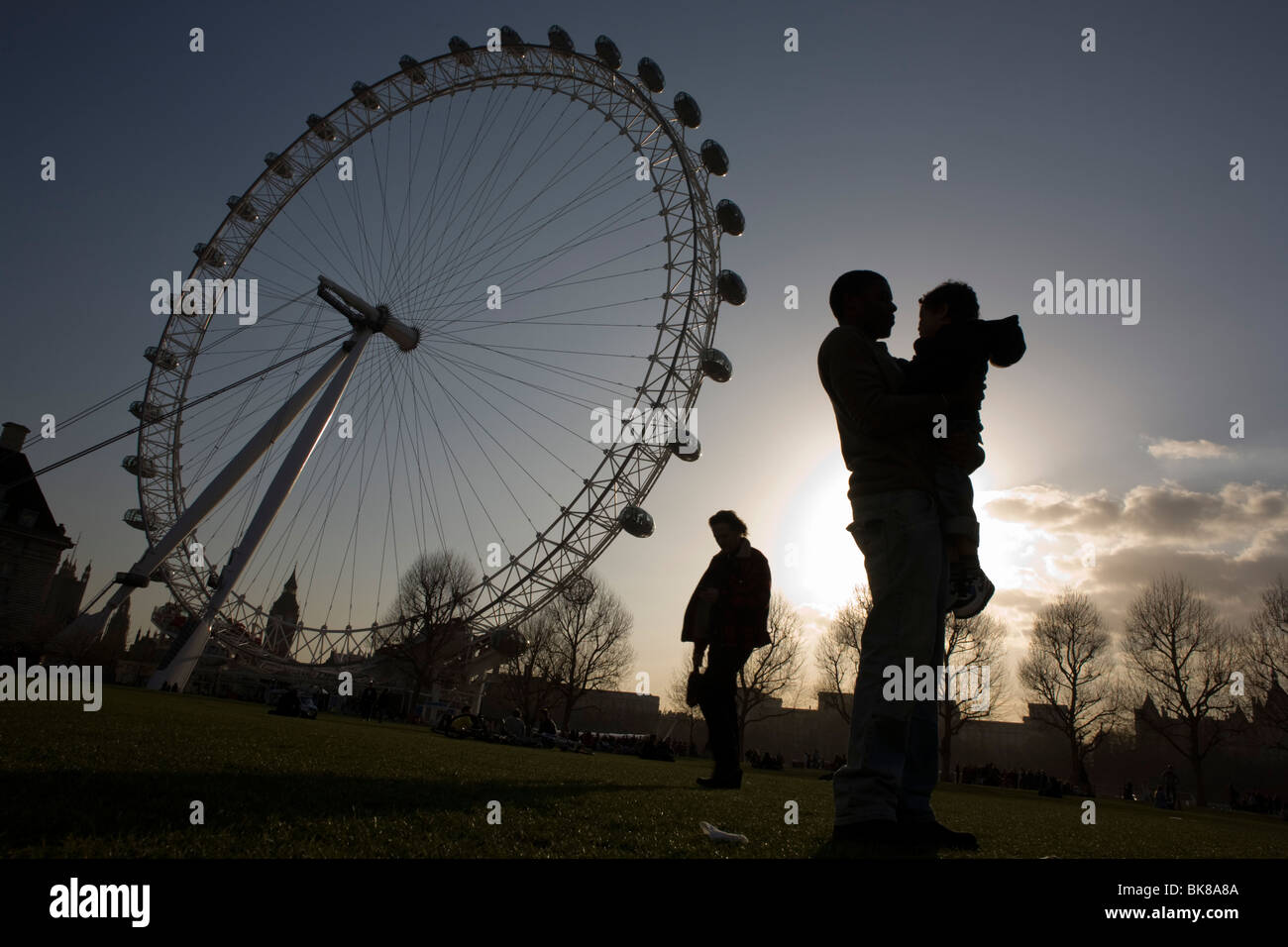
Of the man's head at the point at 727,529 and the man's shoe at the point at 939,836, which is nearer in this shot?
the man's shoe at the point at 939,836

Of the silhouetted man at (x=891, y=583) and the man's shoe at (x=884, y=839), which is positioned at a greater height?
the silhouetted man at (x=891, y=583)

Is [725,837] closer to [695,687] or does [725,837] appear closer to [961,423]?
[961,423]

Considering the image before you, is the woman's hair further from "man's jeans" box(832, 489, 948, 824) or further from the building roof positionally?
the building roof

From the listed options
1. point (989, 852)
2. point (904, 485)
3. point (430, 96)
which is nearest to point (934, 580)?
point (904, 485)

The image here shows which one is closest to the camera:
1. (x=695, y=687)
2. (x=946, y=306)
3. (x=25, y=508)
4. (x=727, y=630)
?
(x=946, y=306)

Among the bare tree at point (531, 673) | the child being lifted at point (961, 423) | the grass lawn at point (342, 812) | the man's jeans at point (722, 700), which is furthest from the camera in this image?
the bare tree at point (531, 673)

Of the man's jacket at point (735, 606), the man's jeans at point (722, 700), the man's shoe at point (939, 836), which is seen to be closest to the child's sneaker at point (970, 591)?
the man's shoe at point (939, 836)

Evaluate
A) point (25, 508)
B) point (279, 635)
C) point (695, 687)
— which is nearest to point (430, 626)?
point (279, 635)

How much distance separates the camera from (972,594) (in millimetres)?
2994

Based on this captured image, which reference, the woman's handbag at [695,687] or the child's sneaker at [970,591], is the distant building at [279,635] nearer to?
the woman's handbag at [695,687]

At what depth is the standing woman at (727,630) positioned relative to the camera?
20.7ft

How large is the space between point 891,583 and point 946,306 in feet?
4.56

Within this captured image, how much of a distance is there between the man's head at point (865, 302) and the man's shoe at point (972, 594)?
1237 millimetres
